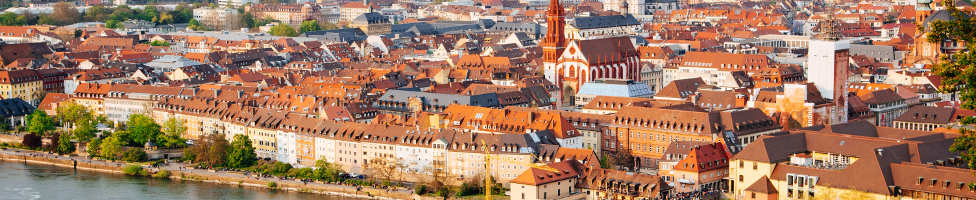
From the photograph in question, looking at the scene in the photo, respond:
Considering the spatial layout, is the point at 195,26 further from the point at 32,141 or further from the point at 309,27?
the point at 32,141

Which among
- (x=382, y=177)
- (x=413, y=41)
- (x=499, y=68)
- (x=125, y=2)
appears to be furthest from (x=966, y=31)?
(x=125, y=2)

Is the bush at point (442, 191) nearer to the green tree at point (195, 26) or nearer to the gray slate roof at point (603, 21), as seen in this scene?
the gray slate roof at point (603, 21)

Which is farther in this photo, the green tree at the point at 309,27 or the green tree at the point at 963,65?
the green tree at the point at 309,27

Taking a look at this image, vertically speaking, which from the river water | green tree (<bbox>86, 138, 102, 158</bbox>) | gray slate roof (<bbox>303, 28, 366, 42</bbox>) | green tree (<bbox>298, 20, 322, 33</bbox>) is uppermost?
green tree (<bbox>298, 20, 322, 33</bbox>)

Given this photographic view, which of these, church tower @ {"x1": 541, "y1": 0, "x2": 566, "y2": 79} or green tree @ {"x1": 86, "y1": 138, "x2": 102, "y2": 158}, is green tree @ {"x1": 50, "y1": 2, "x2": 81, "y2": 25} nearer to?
church tower @ {"x1": 541, "y1": 0, "x2": 566, "y2": 79}

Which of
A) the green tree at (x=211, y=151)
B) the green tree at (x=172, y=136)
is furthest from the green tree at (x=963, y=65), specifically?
the green tree at (x=172, y=136)

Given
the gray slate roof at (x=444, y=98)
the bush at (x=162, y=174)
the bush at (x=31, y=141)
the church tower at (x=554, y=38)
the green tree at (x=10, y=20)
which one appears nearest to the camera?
the bush at (x=162, y=174)

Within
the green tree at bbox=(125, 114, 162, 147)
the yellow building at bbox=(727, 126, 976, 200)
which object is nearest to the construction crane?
the yellow building at bbox=(727, 126, 976, 200)
